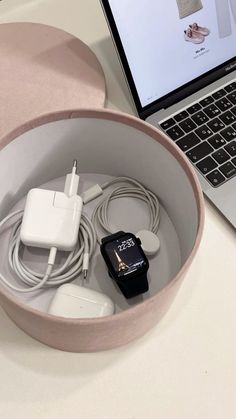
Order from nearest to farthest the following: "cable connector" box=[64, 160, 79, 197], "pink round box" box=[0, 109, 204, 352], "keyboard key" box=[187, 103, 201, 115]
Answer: "pink round box" box=[0, 109, 204, 352]
"cable connector" box=[64, 160, 79, 197]
"keyboard key" box=[187, 103, 201, 115]

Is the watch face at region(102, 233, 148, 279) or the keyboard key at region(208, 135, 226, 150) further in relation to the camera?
the keyboard key at region(208, 135, 226, 150)

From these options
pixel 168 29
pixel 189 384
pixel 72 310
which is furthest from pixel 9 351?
pixel 168 29

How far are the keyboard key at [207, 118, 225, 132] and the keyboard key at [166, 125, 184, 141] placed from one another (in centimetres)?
4

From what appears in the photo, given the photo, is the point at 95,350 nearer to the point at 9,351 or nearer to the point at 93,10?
the point at 9,351

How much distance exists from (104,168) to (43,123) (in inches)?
4.6

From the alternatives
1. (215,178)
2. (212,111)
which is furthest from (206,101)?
(215,178)

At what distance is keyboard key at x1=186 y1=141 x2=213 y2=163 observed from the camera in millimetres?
616

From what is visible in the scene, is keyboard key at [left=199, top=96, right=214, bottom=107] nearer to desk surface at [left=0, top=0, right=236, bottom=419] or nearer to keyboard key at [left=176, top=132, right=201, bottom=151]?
keyboard key at [left=176, top=132, right=201, bottom=151]

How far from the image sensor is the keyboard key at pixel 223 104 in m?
0.66

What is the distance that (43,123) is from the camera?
515 millimetres

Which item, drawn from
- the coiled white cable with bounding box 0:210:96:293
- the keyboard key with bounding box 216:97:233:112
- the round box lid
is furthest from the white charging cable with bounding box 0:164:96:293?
the keyboard key with bounding box 216:97:233:112

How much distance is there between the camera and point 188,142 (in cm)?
63

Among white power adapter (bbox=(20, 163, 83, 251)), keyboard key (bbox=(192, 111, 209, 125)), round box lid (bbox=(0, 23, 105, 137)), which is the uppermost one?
round box lid (bbox=(0, 23, 105, 137))

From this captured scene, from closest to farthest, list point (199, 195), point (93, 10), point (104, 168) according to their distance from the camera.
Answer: point (199, 195) < point (104, 168) < point (93, 10)
